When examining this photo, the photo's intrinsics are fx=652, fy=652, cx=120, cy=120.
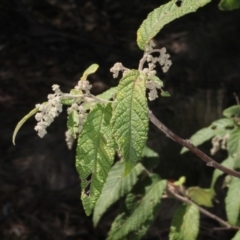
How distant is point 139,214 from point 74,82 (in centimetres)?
362

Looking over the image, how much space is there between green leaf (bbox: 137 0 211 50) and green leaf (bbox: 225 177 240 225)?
2.65 ft

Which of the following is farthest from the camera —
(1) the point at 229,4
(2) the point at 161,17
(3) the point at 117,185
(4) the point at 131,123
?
(3) the point at 117,185

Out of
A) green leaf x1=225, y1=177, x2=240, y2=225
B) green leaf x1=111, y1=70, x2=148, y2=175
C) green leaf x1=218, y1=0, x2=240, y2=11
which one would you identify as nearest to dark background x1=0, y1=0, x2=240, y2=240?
green leaf x1=225, y1=177, x2=240, y2=225

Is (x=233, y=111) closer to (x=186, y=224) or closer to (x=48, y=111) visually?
(x=186, y=224)

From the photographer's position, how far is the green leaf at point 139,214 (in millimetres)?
1809

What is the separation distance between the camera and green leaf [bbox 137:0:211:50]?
3.51ft

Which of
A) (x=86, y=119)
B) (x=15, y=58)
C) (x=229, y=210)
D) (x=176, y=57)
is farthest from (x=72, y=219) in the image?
(x=86, y=119)

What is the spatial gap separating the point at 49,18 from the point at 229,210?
14.8 feet

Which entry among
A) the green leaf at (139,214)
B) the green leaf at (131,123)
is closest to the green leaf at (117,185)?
→ the green leaf at (139,214)

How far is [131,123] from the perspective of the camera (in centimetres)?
99

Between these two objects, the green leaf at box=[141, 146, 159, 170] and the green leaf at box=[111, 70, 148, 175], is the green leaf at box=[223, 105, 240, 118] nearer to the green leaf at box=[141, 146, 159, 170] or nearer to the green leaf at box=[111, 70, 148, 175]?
the green leaf at box=[141, 146, 159, 170]

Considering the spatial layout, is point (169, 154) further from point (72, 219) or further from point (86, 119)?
point (86, 119)

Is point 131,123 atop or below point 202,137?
below

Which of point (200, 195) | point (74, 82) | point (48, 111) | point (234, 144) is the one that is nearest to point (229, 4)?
point (234, 144)
